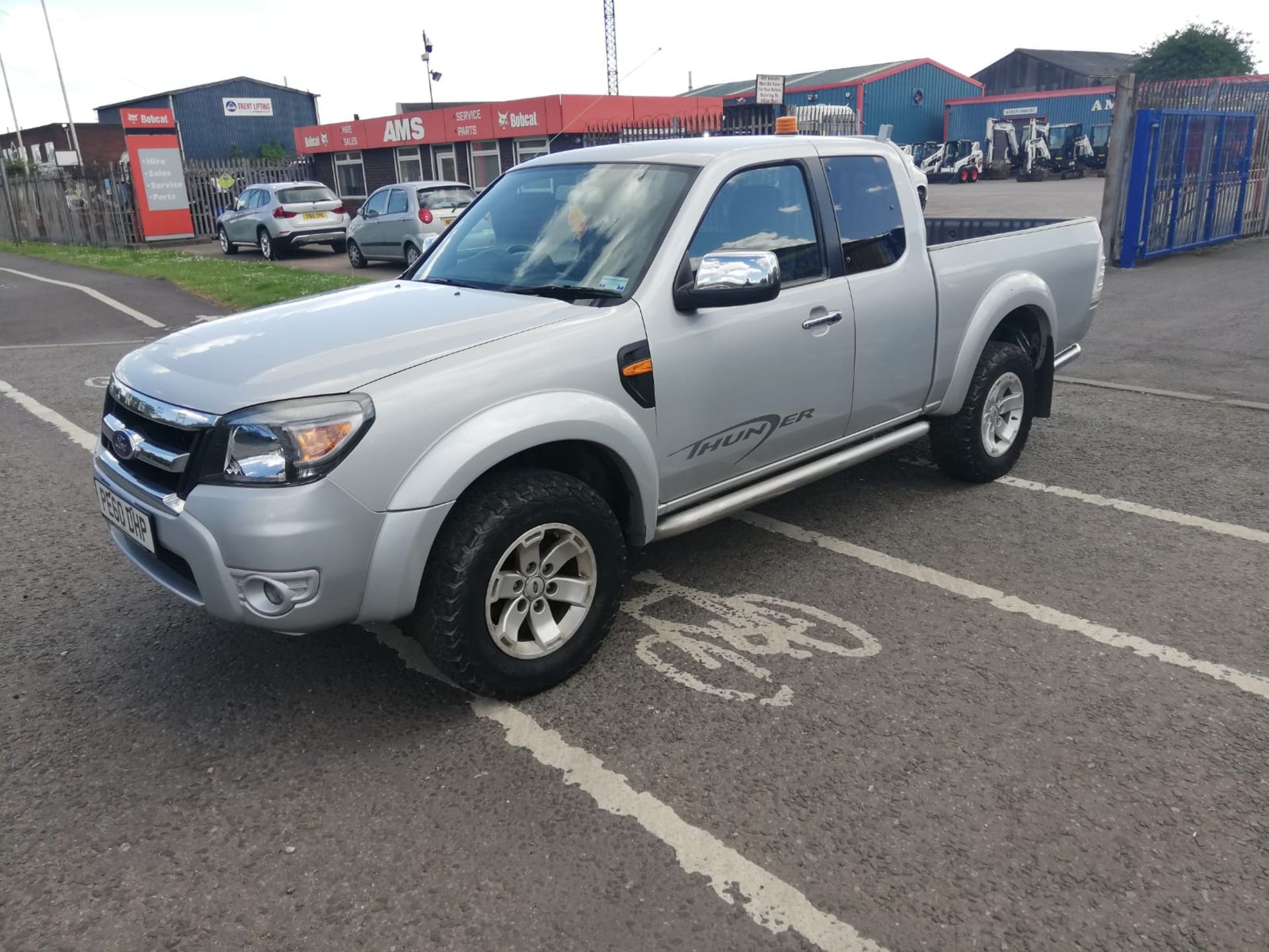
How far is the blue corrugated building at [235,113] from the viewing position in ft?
184

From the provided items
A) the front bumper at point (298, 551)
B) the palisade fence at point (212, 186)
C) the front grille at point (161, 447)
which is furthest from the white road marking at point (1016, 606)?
the palisade fence at point (212, 186)

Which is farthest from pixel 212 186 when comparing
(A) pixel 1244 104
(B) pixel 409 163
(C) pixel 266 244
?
(A) pixel 1244 104

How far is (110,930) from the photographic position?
2457 mm

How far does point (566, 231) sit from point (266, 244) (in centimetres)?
1984

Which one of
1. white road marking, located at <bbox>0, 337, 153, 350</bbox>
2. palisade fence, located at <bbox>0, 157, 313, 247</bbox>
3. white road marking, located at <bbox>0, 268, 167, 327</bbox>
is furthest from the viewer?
palisade fence, located at <bbox>0, 157, 313, 247</bbox>

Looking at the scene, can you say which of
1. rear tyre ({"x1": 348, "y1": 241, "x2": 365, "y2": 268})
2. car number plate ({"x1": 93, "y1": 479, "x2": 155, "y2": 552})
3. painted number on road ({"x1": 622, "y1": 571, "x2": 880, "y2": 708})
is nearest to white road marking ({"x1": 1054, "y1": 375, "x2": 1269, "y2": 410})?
painted number on road ({"x1": 622, "y1": 571, "x2": 880, "y2": 708})

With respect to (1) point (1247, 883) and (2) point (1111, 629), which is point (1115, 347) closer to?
(2) point (1111, 629)

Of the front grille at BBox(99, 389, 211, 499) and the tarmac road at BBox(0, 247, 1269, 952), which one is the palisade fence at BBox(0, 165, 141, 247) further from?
the front grille at BBox(99, 389, 211, 499)

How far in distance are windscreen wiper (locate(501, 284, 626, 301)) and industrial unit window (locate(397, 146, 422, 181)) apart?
32.3 m

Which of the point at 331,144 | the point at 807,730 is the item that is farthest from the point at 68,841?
the point at 331,144

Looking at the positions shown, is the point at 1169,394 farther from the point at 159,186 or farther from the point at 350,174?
the point at 350,174

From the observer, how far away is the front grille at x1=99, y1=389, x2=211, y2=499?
9.89 feet

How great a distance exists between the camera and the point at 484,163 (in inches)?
1251

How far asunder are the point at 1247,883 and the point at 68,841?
3.22 m
